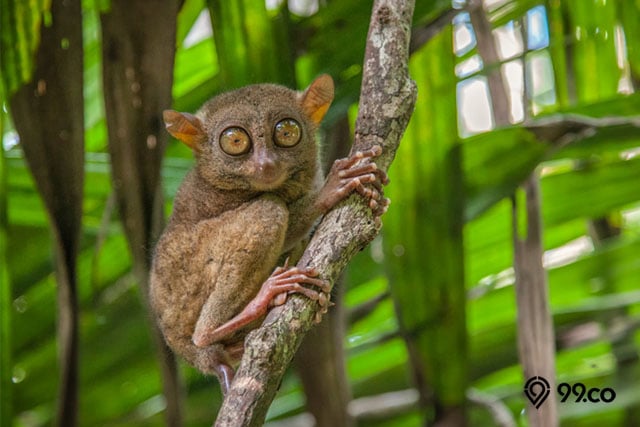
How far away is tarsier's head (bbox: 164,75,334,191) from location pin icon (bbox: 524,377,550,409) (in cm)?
100

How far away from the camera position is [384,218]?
10.1 feet

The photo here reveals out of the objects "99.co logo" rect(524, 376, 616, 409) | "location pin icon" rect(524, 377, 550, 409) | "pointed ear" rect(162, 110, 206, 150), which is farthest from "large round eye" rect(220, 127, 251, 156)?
"99.co logo" rect(524, 376, 616, 409)

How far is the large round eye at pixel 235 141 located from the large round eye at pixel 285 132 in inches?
3.8

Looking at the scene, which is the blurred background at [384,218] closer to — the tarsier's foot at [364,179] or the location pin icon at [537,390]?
the location pin icon at [537,390]

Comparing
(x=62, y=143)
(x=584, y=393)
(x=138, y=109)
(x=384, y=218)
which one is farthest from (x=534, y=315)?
(x=62, y=143)

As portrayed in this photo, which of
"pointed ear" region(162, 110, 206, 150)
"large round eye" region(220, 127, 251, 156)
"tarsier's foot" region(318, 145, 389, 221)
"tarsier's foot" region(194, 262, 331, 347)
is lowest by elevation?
"tarsier's foot" region(194, 262, 331, 347)

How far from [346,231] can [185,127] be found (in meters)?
0.99

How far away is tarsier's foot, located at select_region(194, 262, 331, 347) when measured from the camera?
2.01 meters

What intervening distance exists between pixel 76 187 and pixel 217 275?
55 cm

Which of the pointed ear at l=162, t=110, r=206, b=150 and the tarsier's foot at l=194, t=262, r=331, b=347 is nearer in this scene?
the tarsier's foot at l=194, t=262, r=331, b=347

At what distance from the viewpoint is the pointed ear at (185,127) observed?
280 cm

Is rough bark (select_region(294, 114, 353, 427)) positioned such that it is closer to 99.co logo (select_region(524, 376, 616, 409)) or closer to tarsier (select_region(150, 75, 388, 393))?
tarsier (select_region(150, 75, 388, 393))

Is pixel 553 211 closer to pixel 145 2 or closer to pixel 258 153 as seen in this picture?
pixel 258 153

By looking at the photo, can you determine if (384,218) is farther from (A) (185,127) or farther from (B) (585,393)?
(B) (585,393)
